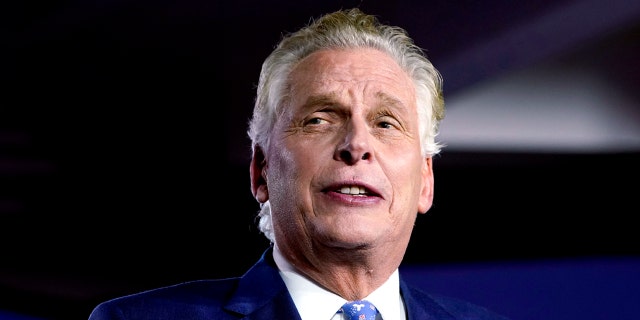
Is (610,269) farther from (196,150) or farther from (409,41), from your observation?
(196,150)

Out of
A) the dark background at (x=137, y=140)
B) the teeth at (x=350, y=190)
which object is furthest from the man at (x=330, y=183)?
the dark background at (x=137, y=140)

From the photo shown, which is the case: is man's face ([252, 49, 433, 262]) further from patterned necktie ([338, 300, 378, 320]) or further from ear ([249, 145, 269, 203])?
patterned necktie ([338, 300, 378, 320])

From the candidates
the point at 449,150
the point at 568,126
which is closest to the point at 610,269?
the point at 568,126

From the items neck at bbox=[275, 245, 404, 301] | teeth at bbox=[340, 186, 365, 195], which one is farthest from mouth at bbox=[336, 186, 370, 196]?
neck at bbox=[275, 245, 404, 301]

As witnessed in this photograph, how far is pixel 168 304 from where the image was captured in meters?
1.62

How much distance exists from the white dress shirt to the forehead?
347mm

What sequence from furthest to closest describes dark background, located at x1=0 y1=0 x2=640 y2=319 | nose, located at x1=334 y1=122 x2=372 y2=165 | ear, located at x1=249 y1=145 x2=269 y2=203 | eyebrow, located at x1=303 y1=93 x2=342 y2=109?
1. dark background, located at x1=0 y1=0 x2=640 y2=319
2. ear, located at x1=249 y1=145 x2=269 y2=203
3. eyebrow, located at x1=303 y1=93 x2=342 y2=109
4. nose, located at x1=334 y1=122 x2=372 y2=165

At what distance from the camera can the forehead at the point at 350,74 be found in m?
1.63

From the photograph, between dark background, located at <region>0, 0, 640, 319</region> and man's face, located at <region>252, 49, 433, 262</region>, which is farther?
dark background, located at <region>0, 0, 640, 319</region>

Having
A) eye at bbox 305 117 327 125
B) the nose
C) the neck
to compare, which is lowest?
the neck

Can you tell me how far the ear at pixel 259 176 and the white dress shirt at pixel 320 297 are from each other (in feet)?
0.38

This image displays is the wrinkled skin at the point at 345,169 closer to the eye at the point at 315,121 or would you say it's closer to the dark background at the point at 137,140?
the eye at the point at 315,121

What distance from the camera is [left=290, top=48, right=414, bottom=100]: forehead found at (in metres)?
1.63

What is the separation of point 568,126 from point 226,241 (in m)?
1.03
